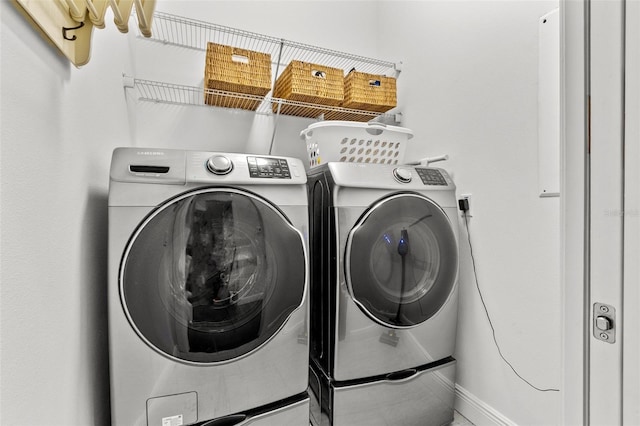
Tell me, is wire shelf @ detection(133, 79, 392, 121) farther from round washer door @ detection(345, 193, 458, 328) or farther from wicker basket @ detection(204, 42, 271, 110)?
round washer door @ detection(345, 193, 458, 328)

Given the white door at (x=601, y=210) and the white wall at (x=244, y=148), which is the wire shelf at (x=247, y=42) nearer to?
the white wall at (x=244, y=148)

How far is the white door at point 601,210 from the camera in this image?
448 mm

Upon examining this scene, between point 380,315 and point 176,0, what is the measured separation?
207 cm

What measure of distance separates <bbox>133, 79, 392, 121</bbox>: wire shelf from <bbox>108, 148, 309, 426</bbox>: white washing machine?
0.72 meters

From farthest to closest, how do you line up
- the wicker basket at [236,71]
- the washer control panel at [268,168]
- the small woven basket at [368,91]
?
the small woven basket at [368,91] → the wicker basket at [236,71] → the washer control panel at [268,168]

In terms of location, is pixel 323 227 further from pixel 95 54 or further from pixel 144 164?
pixel 95 54

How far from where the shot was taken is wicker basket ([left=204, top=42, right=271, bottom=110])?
1.51 m

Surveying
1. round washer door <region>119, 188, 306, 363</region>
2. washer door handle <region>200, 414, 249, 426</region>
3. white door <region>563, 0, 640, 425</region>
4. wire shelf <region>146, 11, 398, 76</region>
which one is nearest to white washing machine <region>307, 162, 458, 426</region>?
round washer door <region>119, 188, 306, 363</region>

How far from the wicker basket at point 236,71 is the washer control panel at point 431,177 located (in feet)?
2.89

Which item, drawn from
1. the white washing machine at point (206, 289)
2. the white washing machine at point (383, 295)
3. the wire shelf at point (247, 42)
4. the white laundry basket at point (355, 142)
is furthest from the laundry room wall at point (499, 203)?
the white washing machine at point (206, 289)

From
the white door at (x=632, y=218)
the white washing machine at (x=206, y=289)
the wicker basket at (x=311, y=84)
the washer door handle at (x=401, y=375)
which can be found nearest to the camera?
the white door at (x=632, y=218)

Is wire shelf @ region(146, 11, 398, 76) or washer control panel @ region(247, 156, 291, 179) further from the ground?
wire shelf @ region(146, 11, 398, 76)

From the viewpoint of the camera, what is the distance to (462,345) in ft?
5.13

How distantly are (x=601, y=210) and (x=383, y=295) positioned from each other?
35.1 inches
